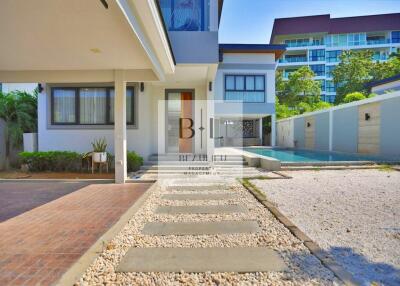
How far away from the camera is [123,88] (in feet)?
22.6

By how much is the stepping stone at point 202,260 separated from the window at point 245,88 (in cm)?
1652

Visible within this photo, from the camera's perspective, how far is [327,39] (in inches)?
1737

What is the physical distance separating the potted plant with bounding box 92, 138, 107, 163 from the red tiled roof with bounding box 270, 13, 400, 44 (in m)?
40.3

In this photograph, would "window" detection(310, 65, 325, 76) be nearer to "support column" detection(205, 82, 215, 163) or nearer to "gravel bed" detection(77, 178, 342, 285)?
"support column" detection(205, 82, 215, 163)

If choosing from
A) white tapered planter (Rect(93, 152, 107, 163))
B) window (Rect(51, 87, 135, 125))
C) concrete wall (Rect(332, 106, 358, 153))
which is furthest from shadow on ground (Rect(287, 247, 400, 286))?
concrete wall (Rect(332, 106, 358, 153))

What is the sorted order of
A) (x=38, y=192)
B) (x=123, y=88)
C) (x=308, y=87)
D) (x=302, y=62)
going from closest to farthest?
(x=38, y=192) → (x=123, y=88) → (x=308, y=87) → (x=302, y=62)

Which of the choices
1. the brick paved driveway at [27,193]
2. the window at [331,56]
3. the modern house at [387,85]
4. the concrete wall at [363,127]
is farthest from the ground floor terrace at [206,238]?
the window at [331,56]

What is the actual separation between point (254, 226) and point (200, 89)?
8.59 metres

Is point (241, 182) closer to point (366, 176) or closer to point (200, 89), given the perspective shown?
point (366, 176)

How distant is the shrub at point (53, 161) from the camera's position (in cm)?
922

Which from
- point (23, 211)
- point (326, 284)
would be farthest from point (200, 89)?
point (326, 284)

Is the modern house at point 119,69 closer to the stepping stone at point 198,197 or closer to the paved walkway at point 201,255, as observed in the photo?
the stepping stone at point 198,197

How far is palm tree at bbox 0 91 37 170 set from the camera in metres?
10.6

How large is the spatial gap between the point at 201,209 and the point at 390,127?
34.6ft
